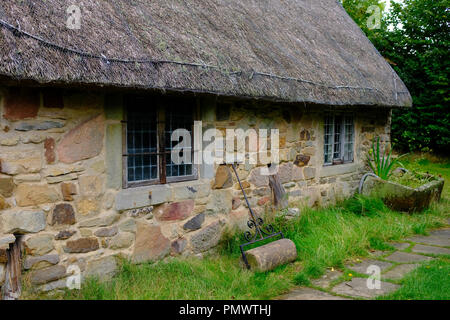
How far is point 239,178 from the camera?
4.70 metres

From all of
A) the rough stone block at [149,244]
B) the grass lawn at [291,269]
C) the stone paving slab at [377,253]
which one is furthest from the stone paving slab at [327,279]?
the rough stone block at [149,244]

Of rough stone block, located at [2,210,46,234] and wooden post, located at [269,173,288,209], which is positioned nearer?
rough stone block, located at [2,210,46,234]

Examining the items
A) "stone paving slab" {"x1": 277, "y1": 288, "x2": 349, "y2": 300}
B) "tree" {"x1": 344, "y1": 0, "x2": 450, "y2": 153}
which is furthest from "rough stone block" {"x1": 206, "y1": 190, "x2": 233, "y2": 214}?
"tree" {"x1": 344, "y1": 0, "x2": 450, "y2": 153}

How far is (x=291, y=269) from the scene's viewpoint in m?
4.02

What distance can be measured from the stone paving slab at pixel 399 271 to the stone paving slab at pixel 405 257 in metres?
0.15

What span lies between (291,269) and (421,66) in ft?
31.6

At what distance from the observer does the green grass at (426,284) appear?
134 inches

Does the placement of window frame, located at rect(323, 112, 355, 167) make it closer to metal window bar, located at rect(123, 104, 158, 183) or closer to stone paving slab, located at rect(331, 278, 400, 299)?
stone paving slab, located at rect(331, 278, 400, 299)

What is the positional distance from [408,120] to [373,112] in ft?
15.9

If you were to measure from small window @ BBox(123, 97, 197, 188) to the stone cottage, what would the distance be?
1 centimetres

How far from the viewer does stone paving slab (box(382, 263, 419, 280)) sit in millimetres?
3926
